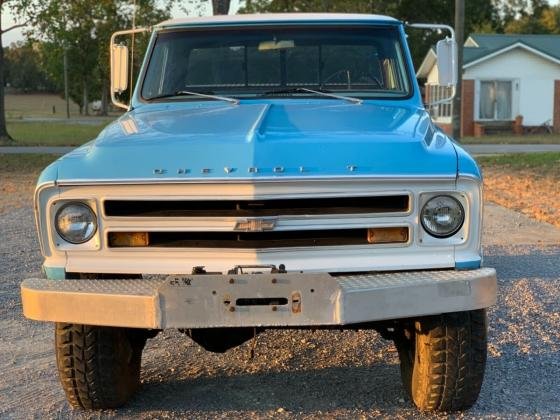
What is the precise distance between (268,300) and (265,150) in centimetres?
68

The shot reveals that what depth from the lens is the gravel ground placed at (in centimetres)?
431

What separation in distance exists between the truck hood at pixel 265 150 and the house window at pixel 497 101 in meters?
30.4

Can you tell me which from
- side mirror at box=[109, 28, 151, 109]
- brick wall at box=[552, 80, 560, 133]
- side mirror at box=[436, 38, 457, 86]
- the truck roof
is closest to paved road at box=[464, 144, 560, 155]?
brick wall at box=[552, 80, 560, 133]

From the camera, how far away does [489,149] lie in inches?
947

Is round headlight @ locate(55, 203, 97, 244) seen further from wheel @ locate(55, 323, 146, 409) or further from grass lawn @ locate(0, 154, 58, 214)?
grass lawn @ locate(0, 154, 58, 214)

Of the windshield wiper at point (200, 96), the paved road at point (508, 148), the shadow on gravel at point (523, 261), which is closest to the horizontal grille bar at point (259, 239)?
the windshield wiper at point (200, 96)

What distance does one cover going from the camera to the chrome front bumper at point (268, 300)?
11.5 ft

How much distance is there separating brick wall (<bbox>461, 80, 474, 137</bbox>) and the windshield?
94.1 ft

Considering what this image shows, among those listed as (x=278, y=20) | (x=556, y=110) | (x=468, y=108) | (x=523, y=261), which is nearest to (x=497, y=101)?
(x=468, y=108)

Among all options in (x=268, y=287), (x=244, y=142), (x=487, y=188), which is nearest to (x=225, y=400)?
(x=268, y=287)

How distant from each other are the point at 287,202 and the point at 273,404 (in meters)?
1.26

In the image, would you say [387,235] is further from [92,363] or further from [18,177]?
[18,177]

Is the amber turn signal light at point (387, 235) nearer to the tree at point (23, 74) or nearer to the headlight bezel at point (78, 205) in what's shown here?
the headlight bezel at point (78, 205)

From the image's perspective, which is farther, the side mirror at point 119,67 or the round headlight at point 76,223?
the side mirror at point 119,67
